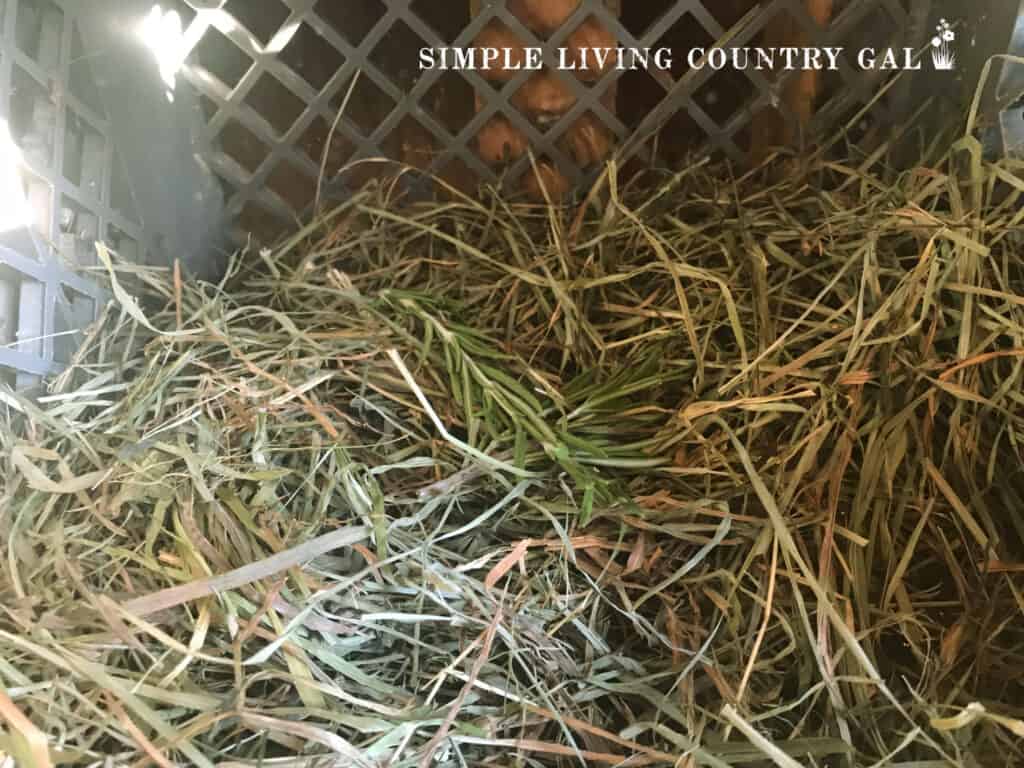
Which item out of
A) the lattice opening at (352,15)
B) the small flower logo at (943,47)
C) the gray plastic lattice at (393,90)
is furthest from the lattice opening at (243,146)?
the small flower logo at (943,47)

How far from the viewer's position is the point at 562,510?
25.1 inches

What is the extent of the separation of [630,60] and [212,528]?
560 millimetres

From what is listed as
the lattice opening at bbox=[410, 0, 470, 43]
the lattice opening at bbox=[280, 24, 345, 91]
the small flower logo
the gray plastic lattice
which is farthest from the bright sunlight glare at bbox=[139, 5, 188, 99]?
the small flower logo

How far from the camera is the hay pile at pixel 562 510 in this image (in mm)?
549

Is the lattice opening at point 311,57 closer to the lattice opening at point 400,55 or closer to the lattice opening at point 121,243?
the lattice opening at point 400,55

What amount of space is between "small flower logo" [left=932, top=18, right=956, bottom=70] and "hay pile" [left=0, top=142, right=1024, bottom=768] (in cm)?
10

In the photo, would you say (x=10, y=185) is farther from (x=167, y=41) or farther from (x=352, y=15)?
(x=352, y=15)

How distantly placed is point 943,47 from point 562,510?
1.77 ft

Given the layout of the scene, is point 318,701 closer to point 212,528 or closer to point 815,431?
point 212,528

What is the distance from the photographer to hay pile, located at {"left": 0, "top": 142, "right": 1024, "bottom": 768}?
1.80 ft

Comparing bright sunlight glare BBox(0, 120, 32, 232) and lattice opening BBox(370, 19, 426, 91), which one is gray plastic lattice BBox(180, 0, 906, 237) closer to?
lattice opening BBox(370, 19, 426, 91)

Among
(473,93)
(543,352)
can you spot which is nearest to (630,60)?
(473,93)

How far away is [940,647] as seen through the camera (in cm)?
60

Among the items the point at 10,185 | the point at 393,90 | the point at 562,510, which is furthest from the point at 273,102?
the point at 562,510
